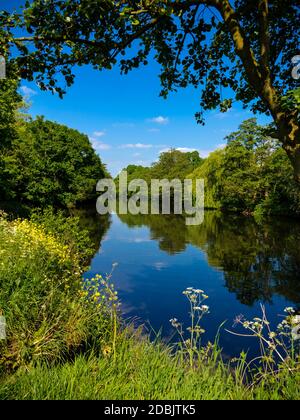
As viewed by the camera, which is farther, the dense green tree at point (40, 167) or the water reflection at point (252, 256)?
the dense green tree at point (40, 167)

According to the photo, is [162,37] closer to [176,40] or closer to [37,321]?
[176,40]

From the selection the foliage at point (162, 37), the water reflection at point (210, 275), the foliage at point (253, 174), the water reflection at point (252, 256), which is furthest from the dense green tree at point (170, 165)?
the foliage at point (162, 37)

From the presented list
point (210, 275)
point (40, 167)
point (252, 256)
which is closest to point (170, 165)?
point (40, 167)

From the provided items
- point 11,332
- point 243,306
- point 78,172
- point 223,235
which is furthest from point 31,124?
point 11,332

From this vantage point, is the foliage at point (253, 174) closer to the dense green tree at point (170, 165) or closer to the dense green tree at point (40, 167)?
the dense green tree at point (40, 167)

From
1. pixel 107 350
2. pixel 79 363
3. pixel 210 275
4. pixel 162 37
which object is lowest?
pixel 210 275

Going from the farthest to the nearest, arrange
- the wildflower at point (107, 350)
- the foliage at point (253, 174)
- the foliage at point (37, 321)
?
the foliage at point (253, 174), the wildflower at point (107, 350), the foliage at point (37, 321)

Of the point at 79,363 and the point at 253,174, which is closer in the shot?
the point at 79,363

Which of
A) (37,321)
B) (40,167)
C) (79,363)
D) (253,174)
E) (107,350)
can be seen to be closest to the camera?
(79,363)

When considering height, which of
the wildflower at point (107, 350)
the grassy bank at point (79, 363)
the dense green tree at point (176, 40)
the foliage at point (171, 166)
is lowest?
the wildflower at point (107, 350)

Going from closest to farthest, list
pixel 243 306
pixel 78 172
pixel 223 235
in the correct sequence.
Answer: pixel 243 306 < pixel 223 235 < pixel 78 172

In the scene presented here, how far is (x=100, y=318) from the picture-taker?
5.96 meters
